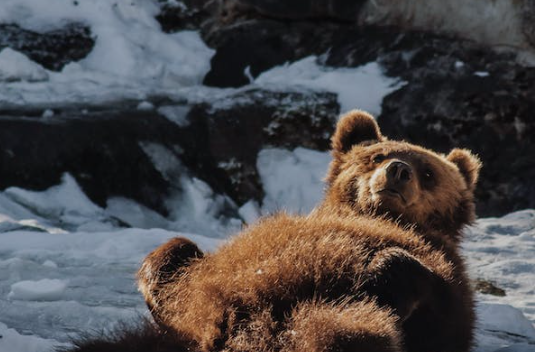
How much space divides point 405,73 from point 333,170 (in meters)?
5.14

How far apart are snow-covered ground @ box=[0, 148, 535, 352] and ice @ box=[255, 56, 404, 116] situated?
73 cm

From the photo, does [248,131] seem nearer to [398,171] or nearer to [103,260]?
[103,260]

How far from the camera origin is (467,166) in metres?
5.42

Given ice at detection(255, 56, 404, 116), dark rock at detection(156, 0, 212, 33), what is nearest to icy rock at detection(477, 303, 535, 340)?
ice at detection(255, 56, 404, 116)

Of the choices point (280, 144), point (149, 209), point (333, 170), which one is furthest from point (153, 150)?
point (333, 170)

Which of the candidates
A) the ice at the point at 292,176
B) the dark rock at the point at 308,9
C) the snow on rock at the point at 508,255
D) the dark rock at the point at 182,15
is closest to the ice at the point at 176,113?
the ice at the point at 292,176

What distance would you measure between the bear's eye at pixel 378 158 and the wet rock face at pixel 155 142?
13.5 feet

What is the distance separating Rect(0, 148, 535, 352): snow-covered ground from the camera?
4.45 m

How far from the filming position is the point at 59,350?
308 cm

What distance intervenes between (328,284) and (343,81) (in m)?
7.16

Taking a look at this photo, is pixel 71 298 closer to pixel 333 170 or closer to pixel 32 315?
pixel 32 315

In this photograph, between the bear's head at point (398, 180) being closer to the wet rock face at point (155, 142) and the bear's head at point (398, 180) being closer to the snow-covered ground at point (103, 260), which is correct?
the snow-covered ground at point (103, 260)

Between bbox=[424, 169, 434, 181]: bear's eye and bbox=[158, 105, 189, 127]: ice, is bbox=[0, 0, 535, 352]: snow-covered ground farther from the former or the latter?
bbox=[424, 169, 434, 181]: bear's eye

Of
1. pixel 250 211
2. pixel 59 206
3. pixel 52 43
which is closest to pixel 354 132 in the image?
pixel 59 206
